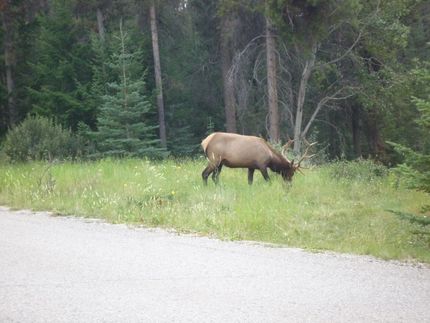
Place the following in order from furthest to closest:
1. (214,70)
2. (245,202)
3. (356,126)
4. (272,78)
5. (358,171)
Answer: (214,70) → (356,126) → (272,78) → (358,171) → (245,202)

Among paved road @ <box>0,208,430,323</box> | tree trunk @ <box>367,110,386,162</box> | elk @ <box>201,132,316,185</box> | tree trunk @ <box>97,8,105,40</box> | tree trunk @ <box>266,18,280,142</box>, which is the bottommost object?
tree trunk @ <box>367,110,386,162</box>

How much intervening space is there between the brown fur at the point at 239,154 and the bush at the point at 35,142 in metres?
6.26

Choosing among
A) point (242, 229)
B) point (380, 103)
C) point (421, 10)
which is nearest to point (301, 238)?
point (242, 229)

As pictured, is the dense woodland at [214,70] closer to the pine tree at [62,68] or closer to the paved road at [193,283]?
the pine tree at [62,68]

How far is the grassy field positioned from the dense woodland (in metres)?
7.18

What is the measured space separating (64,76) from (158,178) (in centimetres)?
1816

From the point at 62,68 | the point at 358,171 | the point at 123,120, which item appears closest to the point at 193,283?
the point at 358,171

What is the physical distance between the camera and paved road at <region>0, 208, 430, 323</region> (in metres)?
5.59

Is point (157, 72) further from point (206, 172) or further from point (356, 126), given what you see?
point (206, 172)

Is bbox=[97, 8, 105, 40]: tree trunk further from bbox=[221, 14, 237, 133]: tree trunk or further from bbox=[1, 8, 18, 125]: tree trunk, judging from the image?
bbox=[221, 14, 237, 133]: tree trunk

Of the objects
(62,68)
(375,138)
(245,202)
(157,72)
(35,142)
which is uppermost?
(62,68)

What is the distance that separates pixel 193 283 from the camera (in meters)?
6.52

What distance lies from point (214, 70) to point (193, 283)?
1110 inches

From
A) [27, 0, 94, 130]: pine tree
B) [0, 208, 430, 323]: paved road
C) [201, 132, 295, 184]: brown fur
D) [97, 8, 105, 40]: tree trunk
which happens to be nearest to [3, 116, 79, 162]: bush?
[201, 132, 295, 184]: brown fur
